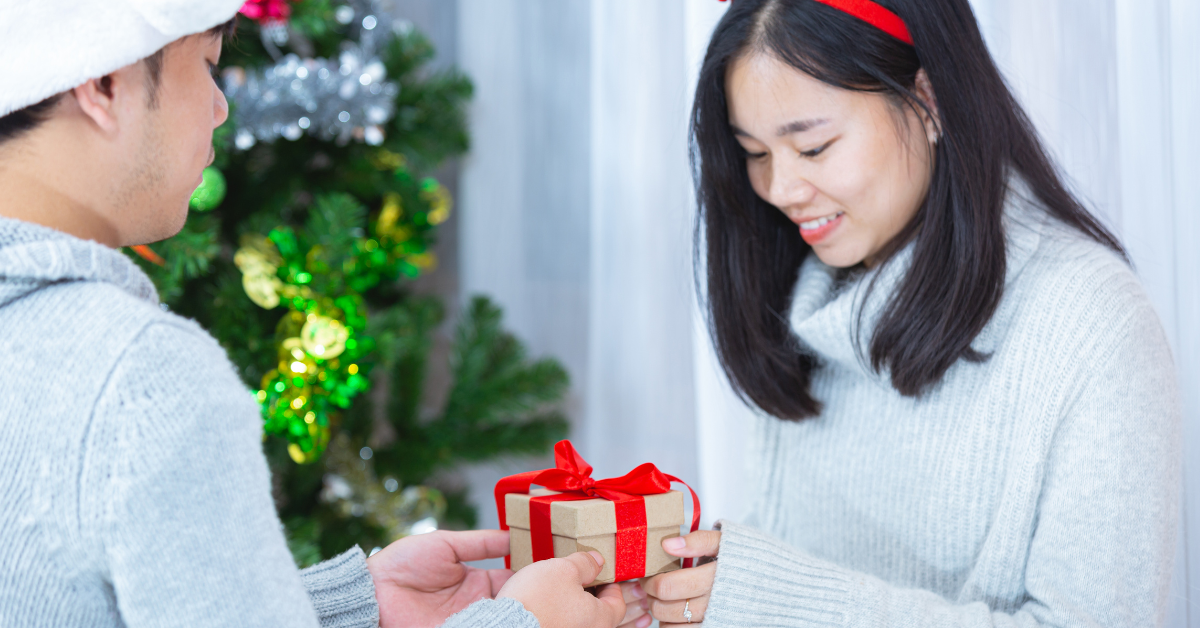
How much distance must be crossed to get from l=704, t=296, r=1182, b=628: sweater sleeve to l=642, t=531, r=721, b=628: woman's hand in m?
0.01

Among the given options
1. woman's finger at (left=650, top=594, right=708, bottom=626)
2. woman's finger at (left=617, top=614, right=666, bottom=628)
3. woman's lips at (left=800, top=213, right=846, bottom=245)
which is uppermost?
woman's lips at (left=800, top=213, right=846, bottom=245)

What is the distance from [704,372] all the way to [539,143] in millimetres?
647

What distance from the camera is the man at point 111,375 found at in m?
0.48

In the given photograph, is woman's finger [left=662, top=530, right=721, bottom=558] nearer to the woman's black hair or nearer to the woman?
Answer: the woman

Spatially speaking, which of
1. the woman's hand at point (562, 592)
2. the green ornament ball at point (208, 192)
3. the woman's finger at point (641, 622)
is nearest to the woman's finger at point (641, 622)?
the woman's finger at point (641, 622)

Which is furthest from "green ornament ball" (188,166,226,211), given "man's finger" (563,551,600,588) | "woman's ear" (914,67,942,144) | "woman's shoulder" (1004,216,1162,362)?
"woman's shoulder" (1004,216,1162,362)

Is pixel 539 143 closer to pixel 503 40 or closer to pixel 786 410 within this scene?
pixel 503 40

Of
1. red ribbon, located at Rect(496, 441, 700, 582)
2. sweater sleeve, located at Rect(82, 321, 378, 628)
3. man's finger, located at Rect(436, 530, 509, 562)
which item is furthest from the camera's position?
man's finger, located at Rect(436, 530, 509, 562)

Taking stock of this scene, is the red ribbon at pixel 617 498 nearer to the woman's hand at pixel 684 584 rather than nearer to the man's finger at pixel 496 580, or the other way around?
the woman's hand at pixel 684 584

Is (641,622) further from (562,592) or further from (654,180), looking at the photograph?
(654,180)

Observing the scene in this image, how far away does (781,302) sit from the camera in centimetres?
117

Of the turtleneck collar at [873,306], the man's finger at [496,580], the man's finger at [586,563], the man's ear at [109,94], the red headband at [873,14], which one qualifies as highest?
the red headband at [873,14]

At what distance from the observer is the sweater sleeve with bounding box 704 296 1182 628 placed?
805 mm

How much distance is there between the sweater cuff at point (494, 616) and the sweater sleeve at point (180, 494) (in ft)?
0.52
